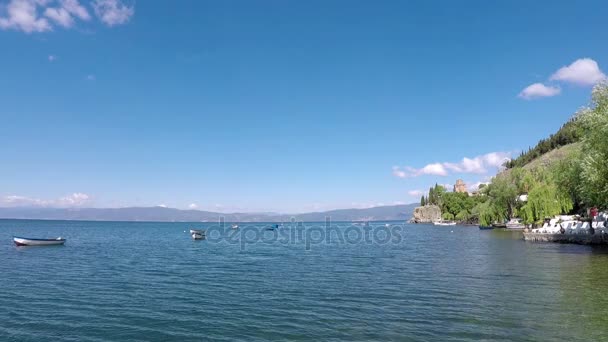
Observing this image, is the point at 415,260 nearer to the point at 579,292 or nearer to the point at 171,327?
the point at 579,292

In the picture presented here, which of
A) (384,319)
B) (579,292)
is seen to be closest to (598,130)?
(579,292)

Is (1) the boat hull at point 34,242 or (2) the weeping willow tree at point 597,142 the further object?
(1) the boat hull at point 34,242

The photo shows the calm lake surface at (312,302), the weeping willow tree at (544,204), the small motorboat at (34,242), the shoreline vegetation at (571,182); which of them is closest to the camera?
the calm lake surface at (312,302)

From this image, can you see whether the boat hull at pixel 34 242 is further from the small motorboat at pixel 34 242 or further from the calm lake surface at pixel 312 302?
the calm lake surface at pixel 312 302

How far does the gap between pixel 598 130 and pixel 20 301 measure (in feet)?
160

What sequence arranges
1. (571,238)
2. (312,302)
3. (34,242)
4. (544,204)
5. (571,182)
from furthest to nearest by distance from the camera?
1. (544,204)
2. (34,242)
3. (571,238)
4. (571,182)
5. (312,302)

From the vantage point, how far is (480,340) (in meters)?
16.8

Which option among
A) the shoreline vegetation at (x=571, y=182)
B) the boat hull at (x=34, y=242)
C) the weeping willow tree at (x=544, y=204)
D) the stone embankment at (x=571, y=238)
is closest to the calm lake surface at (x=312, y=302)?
the shoreline vegetation at (x=571, y=182)

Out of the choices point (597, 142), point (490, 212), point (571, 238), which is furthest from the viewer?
point (490, 212)

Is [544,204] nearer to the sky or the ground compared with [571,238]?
nearer to the sky

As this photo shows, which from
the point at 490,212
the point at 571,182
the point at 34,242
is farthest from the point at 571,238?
the point at 34,242

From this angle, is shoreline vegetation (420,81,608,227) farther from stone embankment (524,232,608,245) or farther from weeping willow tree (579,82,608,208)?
stone embankment (524,232,608,245)

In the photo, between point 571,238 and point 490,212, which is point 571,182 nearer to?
point 571,238

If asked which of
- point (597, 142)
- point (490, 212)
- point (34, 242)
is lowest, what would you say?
point (34, 242)
